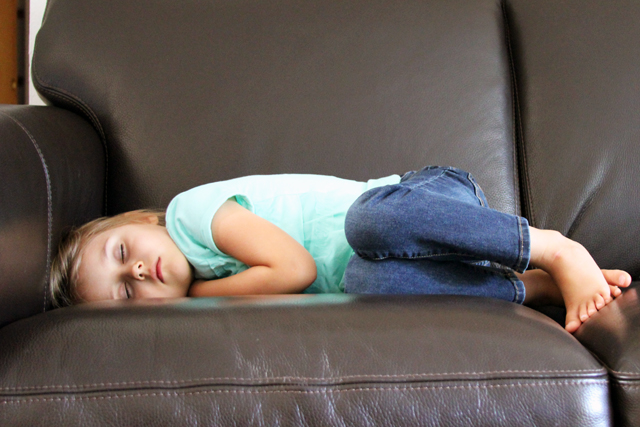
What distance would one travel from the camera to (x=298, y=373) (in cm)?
58

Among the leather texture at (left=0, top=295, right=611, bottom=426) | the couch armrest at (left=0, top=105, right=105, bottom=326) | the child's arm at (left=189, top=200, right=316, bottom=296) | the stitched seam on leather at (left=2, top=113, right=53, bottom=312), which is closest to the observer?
the leather texture at (left=0, top=295, right=611, bottom=426)

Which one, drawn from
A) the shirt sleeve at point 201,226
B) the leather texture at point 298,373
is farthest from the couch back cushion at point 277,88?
the leather texture at point 298,373

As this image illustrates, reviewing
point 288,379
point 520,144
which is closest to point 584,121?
point 520,144

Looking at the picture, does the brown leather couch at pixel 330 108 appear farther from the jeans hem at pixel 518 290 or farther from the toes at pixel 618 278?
the jeans hem at pixel 518 290

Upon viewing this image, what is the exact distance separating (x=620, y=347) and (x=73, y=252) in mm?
871

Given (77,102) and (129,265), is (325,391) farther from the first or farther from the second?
(77,102)

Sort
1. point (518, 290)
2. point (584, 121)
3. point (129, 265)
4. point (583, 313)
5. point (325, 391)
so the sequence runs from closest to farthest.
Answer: point (325, 391) < point (583, 313) < point (518, 290) < point (129, 265) < point (584, 121)

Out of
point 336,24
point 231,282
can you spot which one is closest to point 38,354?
point 231,282

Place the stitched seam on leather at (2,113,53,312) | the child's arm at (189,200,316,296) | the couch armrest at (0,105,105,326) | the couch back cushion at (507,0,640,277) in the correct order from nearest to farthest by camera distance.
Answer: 1. the couch armrest at (0,105,105,326)
2. the stitched seam on leather at (2,113,53,312)
3. the child's arm at (189,200,316,296)
4. the couch back cushion at (507,0,640,277)

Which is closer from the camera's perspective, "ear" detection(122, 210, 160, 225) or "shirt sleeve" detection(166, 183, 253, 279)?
"shirt sleeve" detection(166, 183, 253, 279)

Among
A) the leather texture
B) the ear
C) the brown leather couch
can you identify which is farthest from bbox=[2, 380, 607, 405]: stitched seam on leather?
the ear

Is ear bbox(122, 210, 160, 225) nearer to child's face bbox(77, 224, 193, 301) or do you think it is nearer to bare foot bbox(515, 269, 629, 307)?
child's face bbox(77, 224, 193, 301)

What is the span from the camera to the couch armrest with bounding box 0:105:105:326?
715 mm

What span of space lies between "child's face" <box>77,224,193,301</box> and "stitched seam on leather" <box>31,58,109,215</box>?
18 cm
